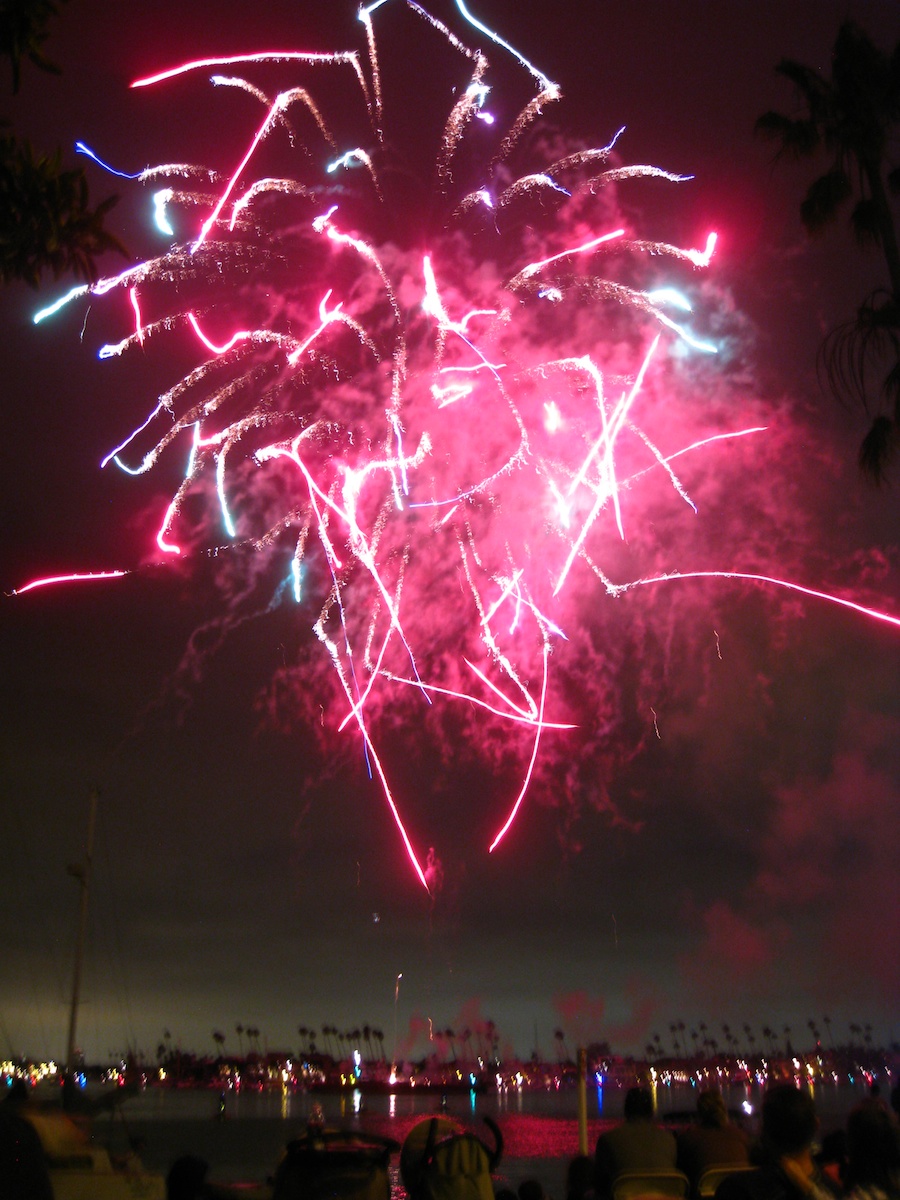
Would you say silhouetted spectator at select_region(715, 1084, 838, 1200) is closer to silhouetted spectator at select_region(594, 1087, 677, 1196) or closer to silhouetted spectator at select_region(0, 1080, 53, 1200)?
silhouetted spectator at select_region(594, 1087, 677, 1196)

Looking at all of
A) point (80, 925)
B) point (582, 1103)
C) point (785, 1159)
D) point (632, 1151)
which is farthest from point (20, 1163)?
point (80, 925)

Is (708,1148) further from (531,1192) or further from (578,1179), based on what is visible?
(531,1192)

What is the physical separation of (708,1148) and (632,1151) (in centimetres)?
54

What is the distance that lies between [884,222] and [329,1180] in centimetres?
1353

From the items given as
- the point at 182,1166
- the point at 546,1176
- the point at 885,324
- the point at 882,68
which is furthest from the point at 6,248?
the point at 546,1176

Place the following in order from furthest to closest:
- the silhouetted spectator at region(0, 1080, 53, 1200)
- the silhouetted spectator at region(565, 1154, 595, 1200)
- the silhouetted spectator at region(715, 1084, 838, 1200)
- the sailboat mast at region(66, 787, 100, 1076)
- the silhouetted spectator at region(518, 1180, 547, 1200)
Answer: the sailboat mast at region(66, 787, 100, 1076)
the silhouetted spectator at region(518, 1180, 547, 1200)
the silhouetted spectator at region(565, 1154, 595, 1200)
the silhouetted spectator at region(715, 1084, 838, 1200)
the silhouetted spectator at region(0, 1080, 53, 1200)

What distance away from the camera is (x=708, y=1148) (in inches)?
215

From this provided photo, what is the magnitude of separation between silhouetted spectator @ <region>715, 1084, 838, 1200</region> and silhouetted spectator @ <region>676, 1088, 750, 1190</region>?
186 centimetres

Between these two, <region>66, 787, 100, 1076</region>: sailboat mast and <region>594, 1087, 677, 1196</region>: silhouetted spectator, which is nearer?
<region>594, 1087, 677, 1196</region>: silhouetted spectator

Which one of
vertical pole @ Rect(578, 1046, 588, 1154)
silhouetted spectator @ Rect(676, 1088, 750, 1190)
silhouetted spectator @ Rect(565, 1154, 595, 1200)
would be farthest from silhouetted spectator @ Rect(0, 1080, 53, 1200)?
vertical pole @ Rect(578, 1046, 588, 1154)

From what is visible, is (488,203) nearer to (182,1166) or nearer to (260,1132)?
(182,1166)

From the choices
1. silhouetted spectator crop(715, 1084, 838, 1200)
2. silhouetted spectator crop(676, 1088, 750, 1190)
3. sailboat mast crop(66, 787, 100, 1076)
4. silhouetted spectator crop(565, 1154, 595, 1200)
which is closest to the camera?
silhouetted spectator crop(715, 1084, 838, 1200)

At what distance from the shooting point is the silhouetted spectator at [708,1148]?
5.41 meters

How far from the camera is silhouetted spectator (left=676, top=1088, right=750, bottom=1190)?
5410 millimetres
